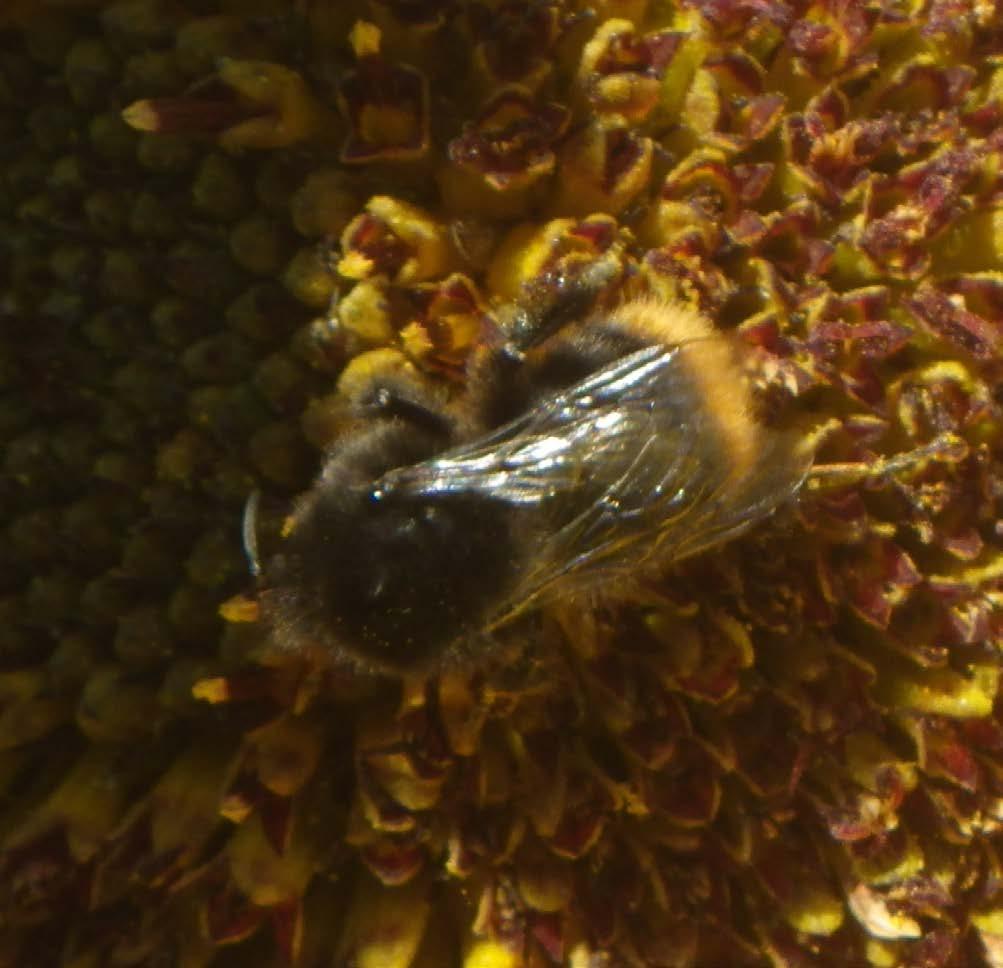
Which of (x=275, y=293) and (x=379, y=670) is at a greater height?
(x=275, y=293)

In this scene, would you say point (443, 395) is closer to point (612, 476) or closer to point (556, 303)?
point (556, 303)

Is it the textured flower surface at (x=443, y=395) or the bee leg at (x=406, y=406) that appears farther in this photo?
the textured flower surface at (x=443, y=395)

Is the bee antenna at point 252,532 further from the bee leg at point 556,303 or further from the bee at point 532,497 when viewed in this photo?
the bee leg at point 556,303

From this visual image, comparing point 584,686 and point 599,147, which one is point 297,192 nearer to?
point 599,147

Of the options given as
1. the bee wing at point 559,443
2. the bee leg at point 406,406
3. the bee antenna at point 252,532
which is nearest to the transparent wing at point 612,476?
the bee wing at point 559,443

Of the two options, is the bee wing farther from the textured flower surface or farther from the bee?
the textured flower surface

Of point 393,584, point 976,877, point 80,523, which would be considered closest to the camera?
point 393,584

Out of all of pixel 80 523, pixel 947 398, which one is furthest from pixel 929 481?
pixel 80 523

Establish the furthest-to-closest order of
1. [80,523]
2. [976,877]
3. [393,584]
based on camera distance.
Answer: [976,877]
[80,523]
[393,584]
